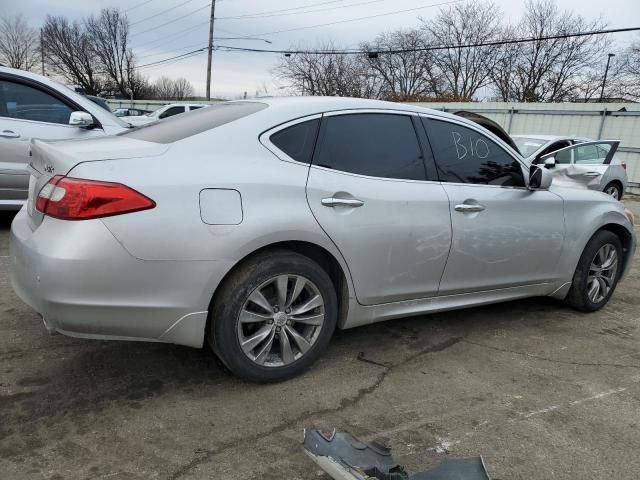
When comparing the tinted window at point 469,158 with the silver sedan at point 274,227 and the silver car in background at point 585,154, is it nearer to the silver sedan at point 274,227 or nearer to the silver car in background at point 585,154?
the silver sedan at point 274,227

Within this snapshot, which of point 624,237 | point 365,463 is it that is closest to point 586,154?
point 624,237

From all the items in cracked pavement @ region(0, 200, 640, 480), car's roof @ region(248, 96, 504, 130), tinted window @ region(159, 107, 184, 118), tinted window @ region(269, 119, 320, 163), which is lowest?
cracked pavement @ region(0, 200, 640, 480)

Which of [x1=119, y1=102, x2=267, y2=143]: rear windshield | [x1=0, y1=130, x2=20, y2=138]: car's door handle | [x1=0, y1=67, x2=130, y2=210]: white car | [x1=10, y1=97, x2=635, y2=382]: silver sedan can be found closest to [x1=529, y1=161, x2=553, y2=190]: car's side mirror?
[x1=10, y1=97, x2=635, y2=382]: silver sedan

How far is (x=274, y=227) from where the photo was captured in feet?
8.72

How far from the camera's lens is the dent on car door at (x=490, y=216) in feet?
11.2

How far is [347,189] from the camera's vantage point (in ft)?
9.66

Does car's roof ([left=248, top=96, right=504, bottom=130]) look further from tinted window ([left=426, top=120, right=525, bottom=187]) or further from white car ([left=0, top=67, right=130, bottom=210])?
white car ([left=0, top=67, right=130, bottom=210])

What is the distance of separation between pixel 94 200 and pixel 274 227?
0.83m

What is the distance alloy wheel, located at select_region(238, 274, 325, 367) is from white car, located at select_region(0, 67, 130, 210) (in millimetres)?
3760

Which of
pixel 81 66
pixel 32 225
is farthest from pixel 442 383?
pixel 81 66

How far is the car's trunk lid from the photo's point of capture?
8.21 feet

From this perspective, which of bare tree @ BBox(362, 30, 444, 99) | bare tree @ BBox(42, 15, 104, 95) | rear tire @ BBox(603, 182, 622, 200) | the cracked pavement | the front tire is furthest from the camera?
bare tree @ BBox(42, 15, 104, 95)

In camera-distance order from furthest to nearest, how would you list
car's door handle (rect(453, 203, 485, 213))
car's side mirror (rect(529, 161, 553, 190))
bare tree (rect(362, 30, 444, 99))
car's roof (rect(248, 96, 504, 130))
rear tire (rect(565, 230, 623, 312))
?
1. bare tree (rect(362, 30, 444, 99))
2. rear tire (rect(565, 230, 623, 312))
3. car's side mirror (rect(529, 161, 553, 190))
4. car's door handle (rect(453, 203, 485, 213))
5. car's roof (rect(248, 96, 504, 130))

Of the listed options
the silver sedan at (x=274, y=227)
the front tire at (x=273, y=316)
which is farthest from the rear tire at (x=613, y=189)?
the front tire at (x=273, y=316)
